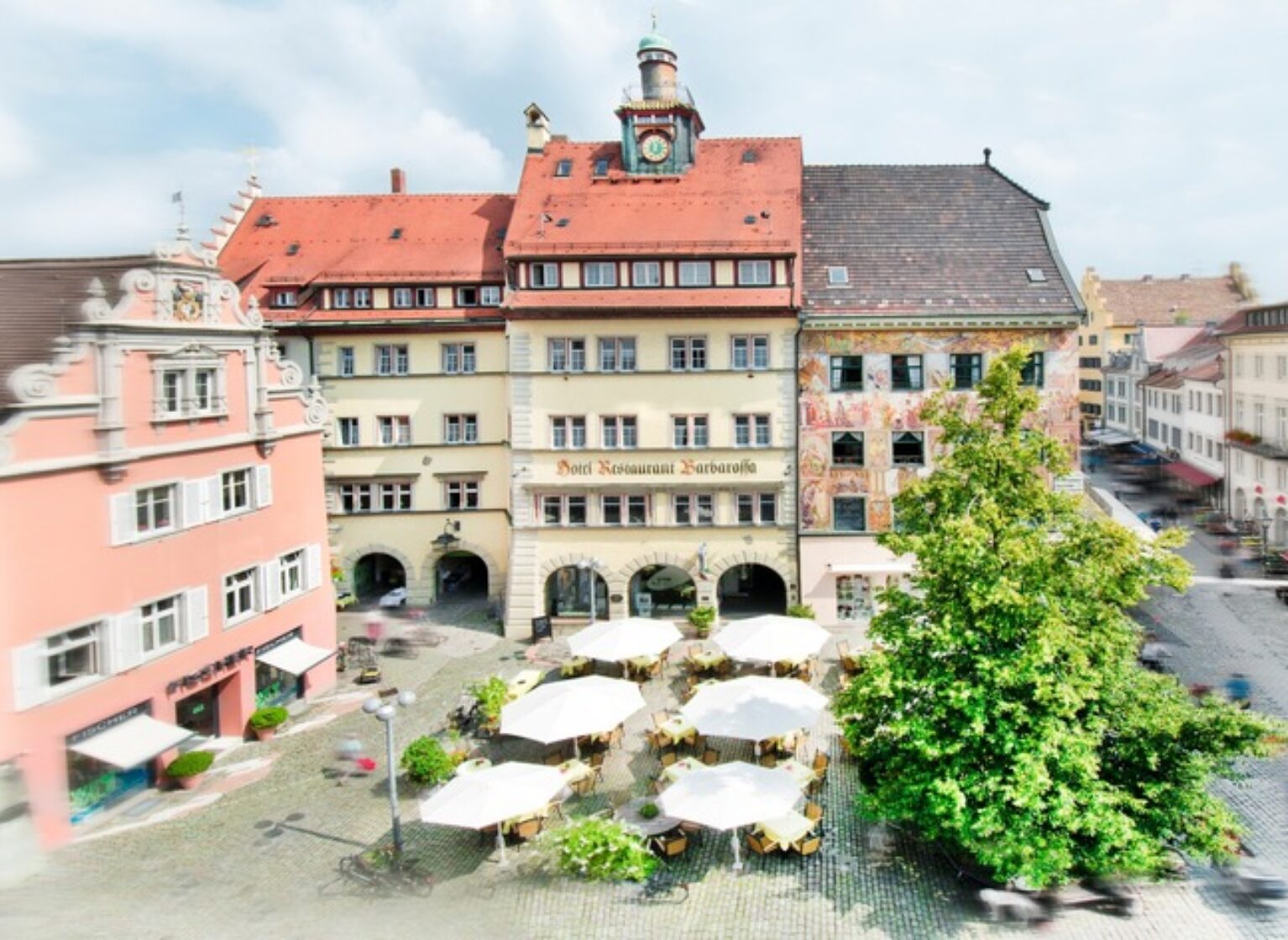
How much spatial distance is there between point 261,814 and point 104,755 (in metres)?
3.25

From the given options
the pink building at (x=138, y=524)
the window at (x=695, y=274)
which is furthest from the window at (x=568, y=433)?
the pink building at (x=138, y=524)

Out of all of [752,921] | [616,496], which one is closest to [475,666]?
[616,496]

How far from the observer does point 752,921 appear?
15.1 meters

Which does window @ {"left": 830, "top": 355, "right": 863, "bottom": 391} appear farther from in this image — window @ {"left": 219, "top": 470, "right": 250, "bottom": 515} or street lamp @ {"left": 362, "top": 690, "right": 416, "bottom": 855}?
street lamp @ {"left": 362, "top": 690, "right": 416, "bottom": 855}

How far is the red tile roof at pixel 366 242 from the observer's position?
33781 millimetres

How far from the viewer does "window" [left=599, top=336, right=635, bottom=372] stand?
31.2 metres

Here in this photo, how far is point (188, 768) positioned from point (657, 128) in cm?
2556

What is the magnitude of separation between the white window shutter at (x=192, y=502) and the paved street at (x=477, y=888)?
604 cm

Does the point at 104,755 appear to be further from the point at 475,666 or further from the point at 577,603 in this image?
the point at 577,603

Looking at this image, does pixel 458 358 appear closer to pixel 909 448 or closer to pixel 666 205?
pixel 666 205

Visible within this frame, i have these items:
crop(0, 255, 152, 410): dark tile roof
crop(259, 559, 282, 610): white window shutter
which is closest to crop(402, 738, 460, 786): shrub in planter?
crop(259, 559, 282, 610): white window shutter

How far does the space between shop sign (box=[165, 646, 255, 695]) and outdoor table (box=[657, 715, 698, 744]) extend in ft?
35.2

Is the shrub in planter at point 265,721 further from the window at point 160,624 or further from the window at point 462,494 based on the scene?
the window at point 462,494

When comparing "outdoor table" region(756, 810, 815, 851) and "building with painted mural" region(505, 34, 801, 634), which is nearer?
"outdoor table" region(756, 810, 815, 851)
